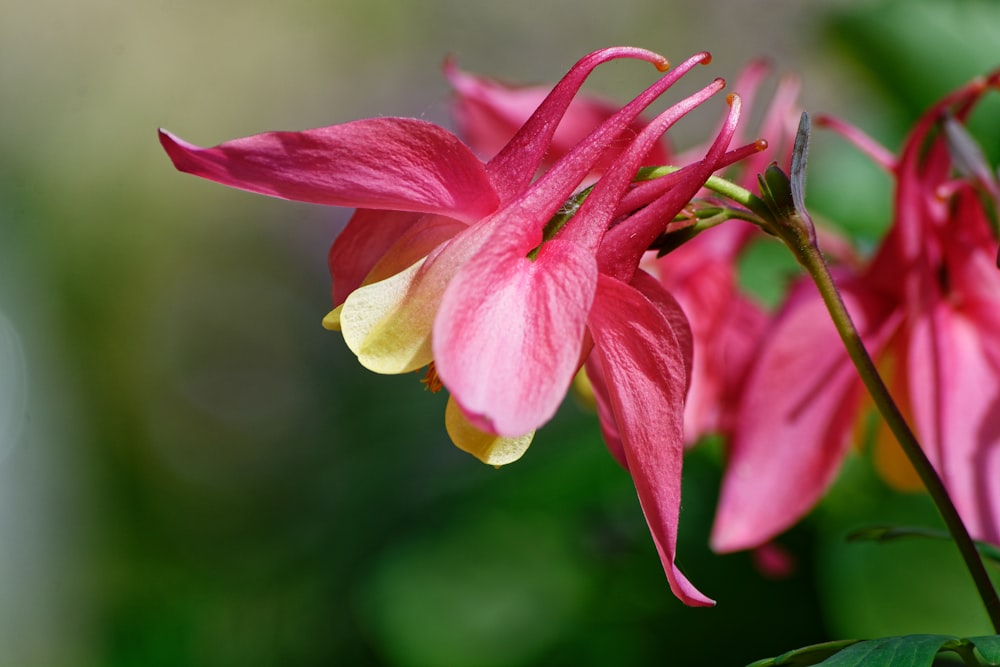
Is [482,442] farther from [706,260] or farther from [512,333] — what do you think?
[706,260]

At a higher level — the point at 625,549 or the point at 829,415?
the point at 829,415

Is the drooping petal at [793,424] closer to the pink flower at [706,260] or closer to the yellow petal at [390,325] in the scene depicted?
the pink flower at [706,260]

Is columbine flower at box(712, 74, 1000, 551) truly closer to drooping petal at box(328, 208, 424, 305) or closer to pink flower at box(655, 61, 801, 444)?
pink flower at box(655, 61, 801, 444)

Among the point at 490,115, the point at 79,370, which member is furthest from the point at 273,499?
the point at 490,115

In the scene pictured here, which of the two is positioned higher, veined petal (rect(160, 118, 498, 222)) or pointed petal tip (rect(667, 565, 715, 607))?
veined petal (rect(160, 118, 498, 222))

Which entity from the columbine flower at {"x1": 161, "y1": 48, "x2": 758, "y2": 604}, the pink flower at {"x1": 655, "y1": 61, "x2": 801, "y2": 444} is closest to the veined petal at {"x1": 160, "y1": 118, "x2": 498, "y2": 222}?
the columbine flower at {"x1": 161, "y1": 48, "x2": 758, "y2": 604}

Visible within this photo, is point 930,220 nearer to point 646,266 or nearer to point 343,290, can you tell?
point 646,266
